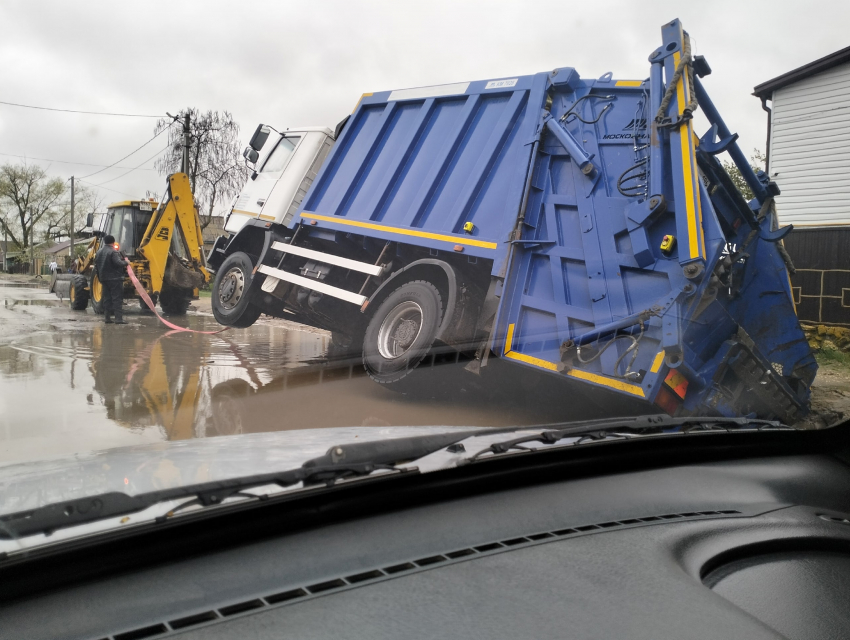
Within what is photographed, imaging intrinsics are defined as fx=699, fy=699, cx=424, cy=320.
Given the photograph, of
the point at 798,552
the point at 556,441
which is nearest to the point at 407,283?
the point at 556,441

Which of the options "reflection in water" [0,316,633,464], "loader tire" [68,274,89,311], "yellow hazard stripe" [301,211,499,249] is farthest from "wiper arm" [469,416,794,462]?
"loader tire" [68,274,89,311]

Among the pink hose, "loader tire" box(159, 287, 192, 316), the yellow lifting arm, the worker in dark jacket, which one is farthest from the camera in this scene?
"loader tire" box(159, 287, 192, 316)

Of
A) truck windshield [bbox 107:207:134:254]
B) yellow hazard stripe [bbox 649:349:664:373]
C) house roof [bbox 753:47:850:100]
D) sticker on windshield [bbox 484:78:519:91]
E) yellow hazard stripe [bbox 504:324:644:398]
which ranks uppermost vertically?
house roof [bbox 753:47:850:100]

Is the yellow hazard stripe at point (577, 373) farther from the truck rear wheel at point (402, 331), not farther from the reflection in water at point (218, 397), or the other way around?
the truck rear wheel at point (402, 331)

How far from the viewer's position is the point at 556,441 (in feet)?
7.96

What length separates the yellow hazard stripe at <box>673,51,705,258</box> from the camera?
5.02 metres

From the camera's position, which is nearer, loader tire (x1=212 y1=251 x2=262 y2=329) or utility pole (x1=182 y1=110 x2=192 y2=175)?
loader tire (x1=212 y1=251 x2=262 y2=329)

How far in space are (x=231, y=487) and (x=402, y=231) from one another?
591cm

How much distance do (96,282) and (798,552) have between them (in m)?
15.2

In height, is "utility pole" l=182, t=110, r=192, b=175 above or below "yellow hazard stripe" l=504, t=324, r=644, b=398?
above

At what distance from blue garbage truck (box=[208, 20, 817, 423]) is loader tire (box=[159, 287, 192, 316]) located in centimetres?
715

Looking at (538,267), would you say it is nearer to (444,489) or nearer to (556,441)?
(556,441)

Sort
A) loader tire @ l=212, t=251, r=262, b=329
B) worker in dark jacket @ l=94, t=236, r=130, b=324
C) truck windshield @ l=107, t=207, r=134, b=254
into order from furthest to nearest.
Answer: truck windshield @ l=107, t=207, r=134, b=254 → worker in dark jacket @ l=94, t=236, r=130, b=324 → loader tire @ l=212, t=251, r=262, b=329

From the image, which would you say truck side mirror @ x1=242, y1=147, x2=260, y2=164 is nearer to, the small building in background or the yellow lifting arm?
the yellow lifting arm
